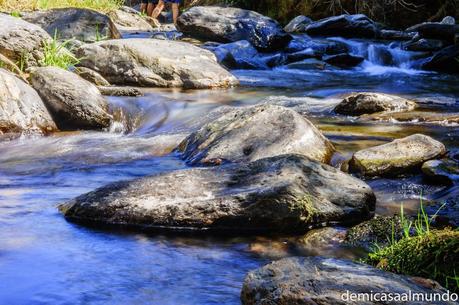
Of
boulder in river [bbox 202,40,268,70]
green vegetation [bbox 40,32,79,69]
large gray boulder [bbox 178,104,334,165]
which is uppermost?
green vegetation [bbox 40,32,79,69]

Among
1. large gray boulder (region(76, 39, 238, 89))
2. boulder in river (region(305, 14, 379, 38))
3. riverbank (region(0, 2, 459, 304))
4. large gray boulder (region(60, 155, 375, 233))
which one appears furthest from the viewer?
boulder in river (region(305, 14, 379, 38))

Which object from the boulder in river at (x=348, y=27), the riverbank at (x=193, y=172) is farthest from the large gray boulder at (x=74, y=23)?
the boulder in river at (x=348, y=27)

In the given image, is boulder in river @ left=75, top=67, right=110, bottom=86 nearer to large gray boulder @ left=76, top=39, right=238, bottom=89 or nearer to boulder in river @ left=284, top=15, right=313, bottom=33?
large gray boulder @ left=76, top=39, right=238, bottom=89

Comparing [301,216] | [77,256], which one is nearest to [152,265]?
[77,256]

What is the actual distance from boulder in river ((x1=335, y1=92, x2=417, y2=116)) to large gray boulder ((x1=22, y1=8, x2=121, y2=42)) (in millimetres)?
5664

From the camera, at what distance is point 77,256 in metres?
3.27

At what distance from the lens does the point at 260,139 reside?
515 cm

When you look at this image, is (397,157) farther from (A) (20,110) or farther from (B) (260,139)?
(A) (20,110)

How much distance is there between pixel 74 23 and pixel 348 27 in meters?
6.09

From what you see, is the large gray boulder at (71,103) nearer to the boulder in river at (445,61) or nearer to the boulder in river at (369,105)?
the boulder in river at (369,105)

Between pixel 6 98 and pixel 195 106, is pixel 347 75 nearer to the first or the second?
pixel 195 106

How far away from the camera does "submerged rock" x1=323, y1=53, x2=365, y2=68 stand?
1209 cm

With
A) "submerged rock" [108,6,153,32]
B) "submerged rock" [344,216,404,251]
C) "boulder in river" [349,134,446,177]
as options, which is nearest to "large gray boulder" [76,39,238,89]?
"boulder in river" [349,134,446,177]

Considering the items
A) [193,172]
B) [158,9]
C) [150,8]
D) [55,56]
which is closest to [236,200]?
[193,172]
